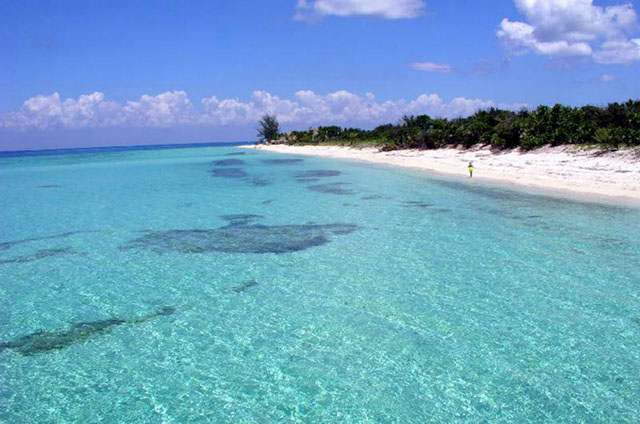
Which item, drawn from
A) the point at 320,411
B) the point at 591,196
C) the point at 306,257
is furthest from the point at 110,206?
the point at 591,196

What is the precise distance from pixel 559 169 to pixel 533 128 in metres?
9.01

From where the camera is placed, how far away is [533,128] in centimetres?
3744

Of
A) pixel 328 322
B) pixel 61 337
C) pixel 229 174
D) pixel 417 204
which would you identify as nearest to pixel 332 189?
pixel 417 204

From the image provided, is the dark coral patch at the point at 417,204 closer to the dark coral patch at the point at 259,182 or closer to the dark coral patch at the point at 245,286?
the dark coral patch at the point at 245,286

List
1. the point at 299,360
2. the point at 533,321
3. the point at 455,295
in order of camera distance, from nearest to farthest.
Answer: the point at 299,360, the point at 533,321, the point at 455,295

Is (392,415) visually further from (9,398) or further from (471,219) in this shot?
(471,219)

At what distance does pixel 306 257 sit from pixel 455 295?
474 centimetres

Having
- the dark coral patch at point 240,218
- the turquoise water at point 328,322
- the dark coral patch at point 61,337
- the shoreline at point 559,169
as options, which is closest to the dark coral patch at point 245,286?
the turquoise water at point 328,322

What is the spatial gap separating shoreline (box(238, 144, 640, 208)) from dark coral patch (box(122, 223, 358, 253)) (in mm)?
13415

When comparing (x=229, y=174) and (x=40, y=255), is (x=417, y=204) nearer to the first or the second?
(x=40, y=255)

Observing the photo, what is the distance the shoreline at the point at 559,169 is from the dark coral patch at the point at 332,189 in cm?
932

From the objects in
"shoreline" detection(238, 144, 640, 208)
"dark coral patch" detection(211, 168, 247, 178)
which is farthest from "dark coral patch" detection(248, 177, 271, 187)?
"shoreline" detection(238, 144, 640, 208)

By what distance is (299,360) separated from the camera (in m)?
7.36

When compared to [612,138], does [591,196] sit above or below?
below
